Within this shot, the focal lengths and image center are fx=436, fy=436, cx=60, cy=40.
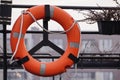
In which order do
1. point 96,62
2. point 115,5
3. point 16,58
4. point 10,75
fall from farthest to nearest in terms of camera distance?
point 10,75
point 96,62
point 115,5
point 16,58

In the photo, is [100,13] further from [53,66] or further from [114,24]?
[53,66]

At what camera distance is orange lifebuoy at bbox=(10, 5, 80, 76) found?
385cm

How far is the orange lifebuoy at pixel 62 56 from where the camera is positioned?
3846 millimetres

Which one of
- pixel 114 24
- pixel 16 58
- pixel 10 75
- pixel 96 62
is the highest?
pixel 114 24

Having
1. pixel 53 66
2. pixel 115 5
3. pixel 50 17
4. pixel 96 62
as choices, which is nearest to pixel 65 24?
pixel 50 17

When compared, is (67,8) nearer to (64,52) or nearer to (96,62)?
(64,52)

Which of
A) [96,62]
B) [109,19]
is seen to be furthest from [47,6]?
[96,62]

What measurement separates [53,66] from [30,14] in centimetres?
51

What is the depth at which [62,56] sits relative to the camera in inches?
157

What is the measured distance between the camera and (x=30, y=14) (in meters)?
3.90

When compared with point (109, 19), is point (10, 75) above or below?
below

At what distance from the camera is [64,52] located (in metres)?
4.04

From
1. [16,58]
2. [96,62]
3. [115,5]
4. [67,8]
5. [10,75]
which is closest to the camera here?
[16,58]

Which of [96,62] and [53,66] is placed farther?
[96,62]
